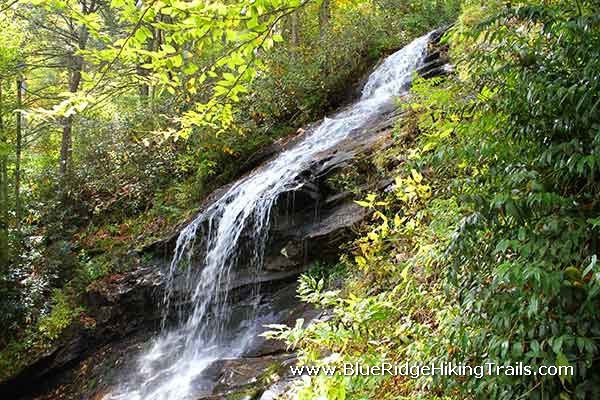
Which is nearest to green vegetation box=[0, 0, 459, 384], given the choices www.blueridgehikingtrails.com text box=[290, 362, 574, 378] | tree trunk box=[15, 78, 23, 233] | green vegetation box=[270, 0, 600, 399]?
tree trunk box=[15, 78, 23, 233]

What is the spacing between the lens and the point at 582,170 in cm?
208

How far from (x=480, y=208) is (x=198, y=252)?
5.85 meters

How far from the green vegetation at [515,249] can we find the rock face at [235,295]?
1.91 m

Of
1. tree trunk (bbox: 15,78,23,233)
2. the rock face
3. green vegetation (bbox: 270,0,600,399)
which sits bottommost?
the rock face

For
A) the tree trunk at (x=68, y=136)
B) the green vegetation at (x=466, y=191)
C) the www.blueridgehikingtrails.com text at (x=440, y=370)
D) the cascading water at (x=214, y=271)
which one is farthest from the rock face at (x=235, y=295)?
the tree trunk at (x=68, y=136)

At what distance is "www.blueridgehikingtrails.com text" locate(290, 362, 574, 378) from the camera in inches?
75.2

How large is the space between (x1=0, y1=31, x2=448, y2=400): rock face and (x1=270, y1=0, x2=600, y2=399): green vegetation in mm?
1906

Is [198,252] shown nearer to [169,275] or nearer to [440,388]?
[169,275]

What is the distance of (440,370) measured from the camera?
244cm

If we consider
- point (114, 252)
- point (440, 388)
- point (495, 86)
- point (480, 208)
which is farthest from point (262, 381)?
point (114, 252)

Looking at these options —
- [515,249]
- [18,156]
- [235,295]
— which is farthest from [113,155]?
[515,249]

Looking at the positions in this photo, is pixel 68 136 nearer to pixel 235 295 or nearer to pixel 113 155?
pixel 113 155

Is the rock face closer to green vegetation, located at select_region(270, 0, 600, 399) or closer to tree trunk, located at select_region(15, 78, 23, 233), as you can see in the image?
green vegetation, located at select_region(270, 0, 600, 399)

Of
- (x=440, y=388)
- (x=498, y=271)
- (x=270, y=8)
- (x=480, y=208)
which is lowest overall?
(x=440, y=388)
